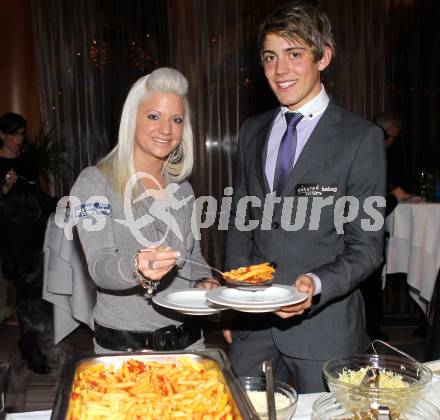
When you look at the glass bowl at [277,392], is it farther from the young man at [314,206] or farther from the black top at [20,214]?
the black top at [20,214]

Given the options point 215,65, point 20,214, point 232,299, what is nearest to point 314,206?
point 232,299

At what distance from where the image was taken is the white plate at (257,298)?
4.63 ft

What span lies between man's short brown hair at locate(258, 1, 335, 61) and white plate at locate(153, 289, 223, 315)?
2.83 feet

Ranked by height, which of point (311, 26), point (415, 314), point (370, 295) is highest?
point (311, 26)

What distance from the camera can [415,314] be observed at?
18.1ft

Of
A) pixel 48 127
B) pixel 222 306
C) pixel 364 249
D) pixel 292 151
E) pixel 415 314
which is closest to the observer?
pixel 222 306

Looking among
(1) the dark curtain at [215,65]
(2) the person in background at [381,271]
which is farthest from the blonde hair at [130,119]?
(1) the dark curtain at [215,65]

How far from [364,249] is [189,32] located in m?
5.26

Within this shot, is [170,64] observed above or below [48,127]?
above

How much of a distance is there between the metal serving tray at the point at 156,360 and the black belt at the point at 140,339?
16.3 inches

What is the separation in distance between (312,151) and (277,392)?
2.84 feet

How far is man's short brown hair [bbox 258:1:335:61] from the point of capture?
1.80m

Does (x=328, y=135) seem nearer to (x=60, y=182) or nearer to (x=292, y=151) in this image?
(x=292, y=151)

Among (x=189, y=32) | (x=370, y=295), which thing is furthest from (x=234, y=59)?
(x=370, y=295)
